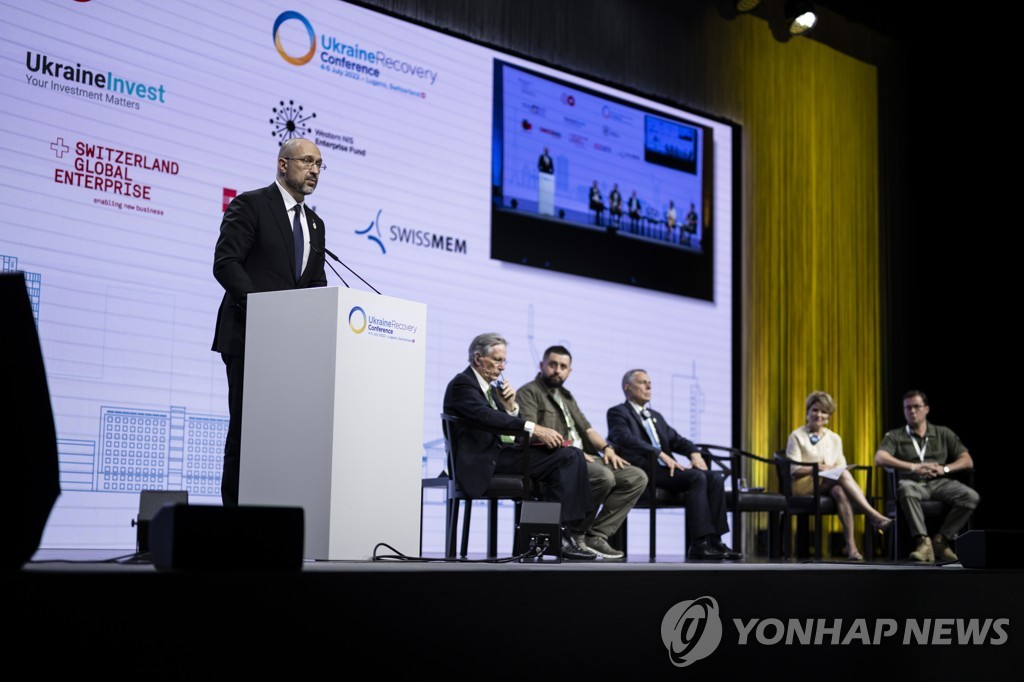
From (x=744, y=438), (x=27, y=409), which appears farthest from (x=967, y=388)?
(x=27, y=409)

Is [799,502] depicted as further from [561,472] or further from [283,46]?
[283,46]

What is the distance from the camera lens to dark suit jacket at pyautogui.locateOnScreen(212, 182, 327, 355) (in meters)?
3.11

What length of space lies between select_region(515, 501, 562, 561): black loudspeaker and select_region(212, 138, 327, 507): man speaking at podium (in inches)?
31.3

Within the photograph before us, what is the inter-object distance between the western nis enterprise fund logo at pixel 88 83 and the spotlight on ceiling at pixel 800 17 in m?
4.14

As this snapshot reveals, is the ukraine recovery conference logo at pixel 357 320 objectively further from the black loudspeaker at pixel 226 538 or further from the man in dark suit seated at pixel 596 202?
the man in dark suit seated at pixel 596 202

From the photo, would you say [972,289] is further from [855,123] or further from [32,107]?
[32,107]

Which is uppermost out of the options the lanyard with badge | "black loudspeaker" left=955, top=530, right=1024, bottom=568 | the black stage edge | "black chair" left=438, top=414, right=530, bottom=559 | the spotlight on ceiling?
the spotlight on ceiling

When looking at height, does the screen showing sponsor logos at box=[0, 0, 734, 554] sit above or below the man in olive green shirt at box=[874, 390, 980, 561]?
above

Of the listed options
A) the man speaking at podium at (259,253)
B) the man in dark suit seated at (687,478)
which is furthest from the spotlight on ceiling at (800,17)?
the man speaking at podium at (259,253)

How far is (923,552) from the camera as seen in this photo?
230 inches

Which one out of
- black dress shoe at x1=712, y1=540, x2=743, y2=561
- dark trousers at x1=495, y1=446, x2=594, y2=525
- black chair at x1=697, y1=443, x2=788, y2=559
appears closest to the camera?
dark trousers at x1=495, y1=446, x2=594, y2=525

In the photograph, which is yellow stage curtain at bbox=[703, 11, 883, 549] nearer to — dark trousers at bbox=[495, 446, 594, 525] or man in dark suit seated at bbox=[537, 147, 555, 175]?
man in dark suit seated at bbox=[537, 147, 555, 175]

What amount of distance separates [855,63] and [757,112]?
4.04 ft

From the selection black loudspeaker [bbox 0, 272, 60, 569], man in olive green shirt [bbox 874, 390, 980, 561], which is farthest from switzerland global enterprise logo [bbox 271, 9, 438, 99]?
black loudspeaker [bbox 0, 272, 60, 569]
